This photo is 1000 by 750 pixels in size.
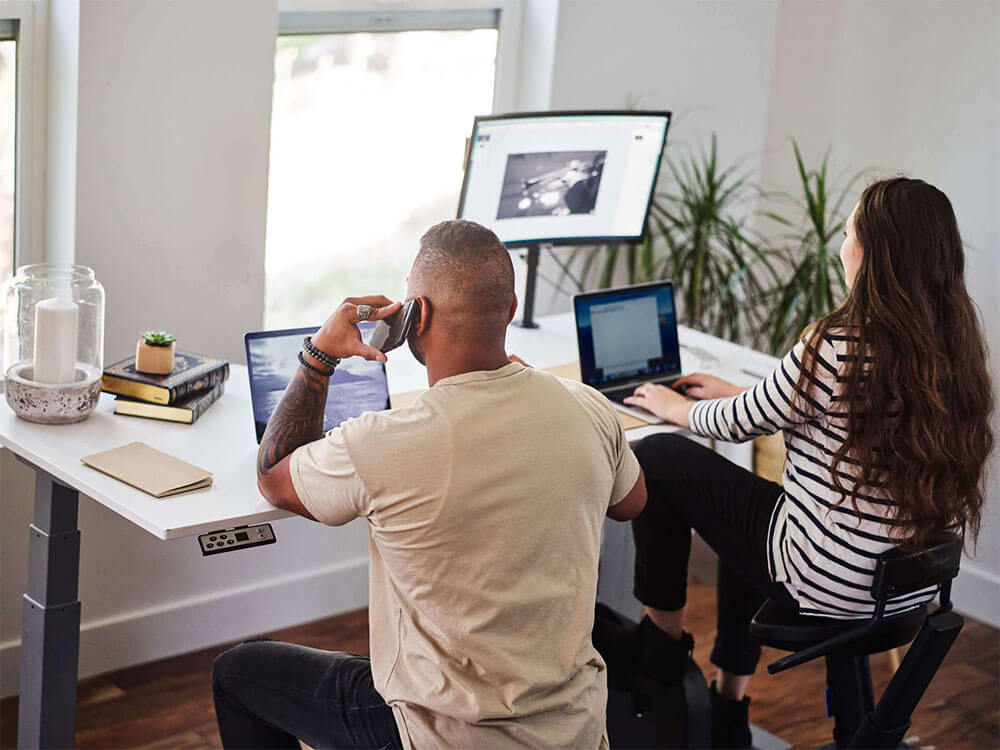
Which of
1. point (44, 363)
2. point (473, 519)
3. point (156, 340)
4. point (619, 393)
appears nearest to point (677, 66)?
point (619, 393)

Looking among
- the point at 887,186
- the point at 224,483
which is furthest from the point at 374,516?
the point at 887,186

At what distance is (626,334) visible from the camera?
105 inches

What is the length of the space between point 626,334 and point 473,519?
1.19m

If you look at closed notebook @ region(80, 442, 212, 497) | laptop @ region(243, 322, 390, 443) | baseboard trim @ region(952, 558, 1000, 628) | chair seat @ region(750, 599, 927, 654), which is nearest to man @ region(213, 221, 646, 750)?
closed notebook @ region(80, 442, 212, 497)

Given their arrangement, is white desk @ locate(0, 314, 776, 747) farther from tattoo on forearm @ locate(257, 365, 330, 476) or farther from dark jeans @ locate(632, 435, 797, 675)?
dark jeans @ locate(632, 435, 797, 675)

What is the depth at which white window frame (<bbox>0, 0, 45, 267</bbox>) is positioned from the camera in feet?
8.24

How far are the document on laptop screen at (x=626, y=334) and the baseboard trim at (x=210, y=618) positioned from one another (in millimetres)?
1011

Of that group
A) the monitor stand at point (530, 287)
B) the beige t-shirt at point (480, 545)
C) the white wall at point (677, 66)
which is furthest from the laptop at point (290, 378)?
the white wall at point (677, 66)

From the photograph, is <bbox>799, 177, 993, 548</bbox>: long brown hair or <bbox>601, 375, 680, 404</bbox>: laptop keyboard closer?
<bbox>799, 177, 993, 548</bbox>: long brown hair

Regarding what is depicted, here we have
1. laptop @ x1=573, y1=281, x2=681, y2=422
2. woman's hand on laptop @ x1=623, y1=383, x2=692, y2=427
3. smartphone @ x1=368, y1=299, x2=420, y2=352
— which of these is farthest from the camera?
laptop @ x1=573, y1=281, x2=681, y2=422

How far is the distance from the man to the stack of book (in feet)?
1.78

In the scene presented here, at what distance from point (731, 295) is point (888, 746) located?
165 centimetres

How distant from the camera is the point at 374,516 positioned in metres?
1.61

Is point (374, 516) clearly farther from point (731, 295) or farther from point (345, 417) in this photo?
point (731, 295)
